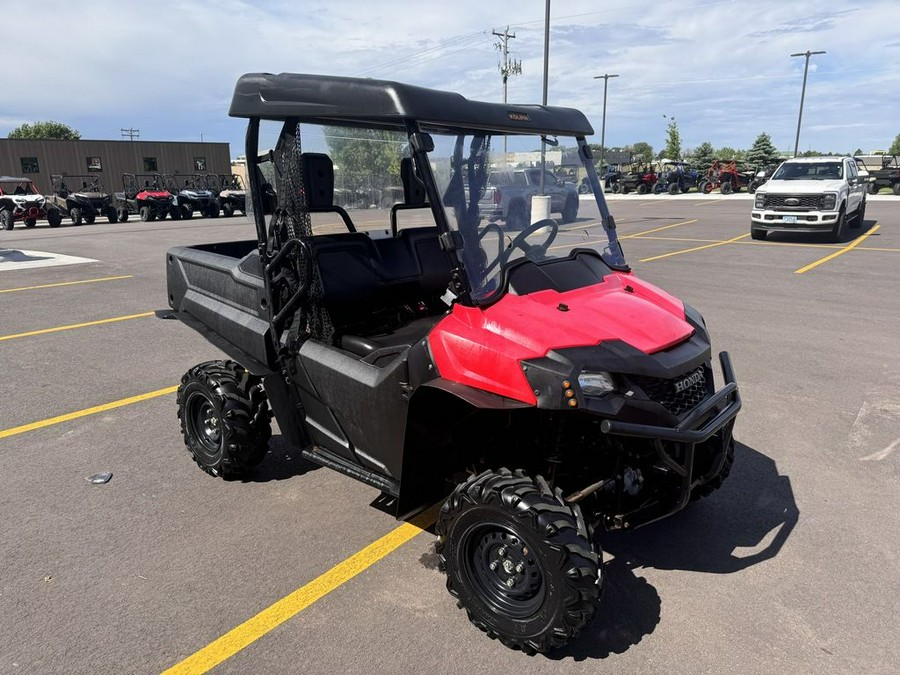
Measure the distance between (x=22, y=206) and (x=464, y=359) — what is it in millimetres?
26396

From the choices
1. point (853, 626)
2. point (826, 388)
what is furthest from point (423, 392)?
point (826, 388)

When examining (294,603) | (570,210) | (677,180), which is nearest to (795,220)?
(570,210)

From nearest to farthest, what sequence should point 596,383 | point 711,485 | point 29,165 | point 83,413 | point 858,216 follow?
point 596,383
point 711,485
point 83,413
point 858,216
point 29,165

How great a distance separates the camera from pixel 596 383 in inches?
95.7

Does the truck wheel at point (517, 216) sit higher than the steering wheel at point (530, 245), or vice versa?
the truck wheel at point (517, 216)

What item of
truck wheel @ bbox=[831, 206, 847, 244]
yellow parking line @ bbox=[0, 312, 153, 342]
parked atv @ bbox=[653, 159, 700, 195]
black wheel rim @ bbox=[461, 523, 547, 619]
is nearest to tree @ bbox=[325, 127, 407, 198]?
black wheel rim @ bbox=[461, 523, 547, 619]

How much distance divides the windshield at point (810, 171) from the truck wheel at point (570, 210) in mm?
14342

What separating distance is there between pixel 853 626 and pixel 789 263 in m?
10.6

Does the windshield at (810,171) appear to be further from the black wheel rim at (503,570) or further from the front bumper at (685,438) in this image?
the black wheel rim at (503,570)

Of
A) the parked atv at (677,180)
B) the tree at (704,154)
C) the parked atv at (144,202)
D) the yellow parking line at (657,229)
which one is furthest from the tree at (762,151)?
the parked atv at (144,202)

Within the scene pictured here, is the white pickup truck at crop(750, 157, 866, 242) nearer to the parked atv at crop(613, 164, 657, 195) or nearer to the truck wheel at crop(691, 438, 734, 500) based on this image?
the truck wheel at crop(691, 438, 734, 500)

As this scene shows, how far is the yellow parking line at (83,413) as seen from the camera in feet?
15.2

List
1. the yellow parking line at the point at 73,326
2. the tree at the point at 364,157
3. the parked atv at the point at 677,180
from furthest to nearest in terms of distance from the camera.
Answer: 1. the parked atv at the point at 677,180
2. the yellow parking line at the point at 73,326
3. the tree at the point at 364,157

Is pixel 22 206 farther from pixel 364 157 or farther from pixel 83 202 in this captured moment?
pixel 364 157
